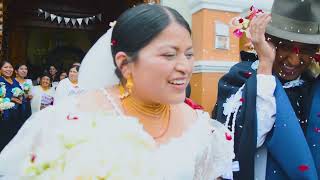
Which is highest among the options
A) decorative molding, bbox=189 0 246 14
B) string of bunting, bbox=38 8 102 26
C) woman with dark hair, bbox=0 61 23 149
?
decorative molding, bbox=189 0 246 14

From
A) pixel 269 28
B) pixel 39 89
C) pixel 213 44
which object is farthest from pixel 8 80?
pixel 269 28

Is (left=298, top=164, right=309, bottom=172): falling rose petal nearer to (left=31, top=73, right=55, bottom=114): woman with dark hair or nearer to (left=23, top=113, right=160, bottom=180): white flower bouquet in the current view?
(left=23, top=113, right=160, bottom=180): white flower bouquet

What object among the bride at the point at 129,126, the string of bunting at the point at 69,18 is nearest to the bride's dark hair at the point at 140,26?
the bride at the point at 129,126

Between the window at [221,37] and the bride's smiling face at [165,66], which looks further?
the window at [221,37]

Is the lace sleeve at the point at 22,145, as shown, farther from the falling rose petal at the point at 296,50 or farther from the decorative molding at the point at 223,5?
the decorative molding at the point at 223,5

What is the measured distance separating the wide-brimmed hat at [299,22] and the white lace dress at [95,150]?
714 millimetres

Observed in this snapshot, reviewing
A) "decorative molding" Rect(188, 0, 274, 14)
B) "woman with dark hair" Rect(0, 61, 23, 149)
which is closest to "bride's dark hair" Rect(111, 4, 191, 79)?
"woman with dark hair" Rect(0, 61, 23, 149)

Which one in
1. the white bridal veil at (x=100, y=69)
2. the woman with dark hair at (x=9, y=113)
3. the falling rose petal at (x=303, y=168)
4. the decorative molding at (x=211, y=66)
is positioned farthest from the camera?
the decorative molding at (x=211, y=66)

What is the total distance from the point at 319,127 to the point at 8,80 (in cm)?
609

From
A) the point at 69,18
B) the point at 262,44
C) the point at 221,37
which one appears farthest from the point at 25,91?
the point at 262,44

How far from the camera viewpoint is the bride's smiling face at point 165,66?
1.49 metres

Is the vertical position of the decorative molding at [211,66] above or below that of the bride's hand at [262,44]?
below

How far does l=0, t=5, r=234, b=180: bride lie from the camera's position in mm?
1398

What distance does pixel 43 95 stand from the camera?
309 inches
